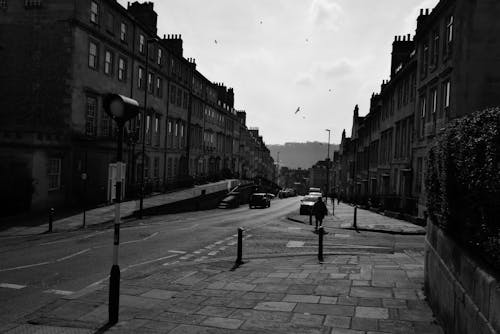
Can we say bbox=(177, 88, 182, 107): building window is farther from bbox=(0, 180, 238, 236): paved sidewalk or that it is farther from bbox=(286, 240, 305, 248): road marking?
bbox=(286, 240, 305, 248): road marking

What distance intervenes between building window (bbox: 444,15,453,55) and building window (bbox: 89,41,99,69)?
23346 millimetres

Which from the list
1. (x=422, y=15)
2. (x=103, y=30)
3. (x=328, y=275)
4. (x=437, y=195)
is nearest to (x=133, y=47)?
(x=103, y=30)

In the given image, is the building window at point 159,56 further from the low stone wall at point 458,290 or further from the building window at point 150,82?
the low stone wall at point 458,290

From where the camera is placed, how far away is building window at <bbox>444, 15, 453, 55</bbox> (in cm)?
2355

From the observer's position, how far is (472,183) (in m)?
5.67

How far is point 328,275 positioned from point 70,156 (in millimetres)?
22675

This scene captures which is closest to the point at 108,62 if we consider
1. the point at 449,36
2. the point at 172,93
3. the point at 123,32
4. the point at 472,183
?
the point at 123,32

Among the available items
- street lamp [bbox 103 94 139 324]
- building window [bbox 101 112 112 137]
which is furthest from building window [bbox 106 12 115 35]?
street lamp [bbox 103 94 139 324]

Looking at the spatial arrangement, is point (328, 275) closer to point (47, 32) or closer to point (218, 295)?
point (218, 295)

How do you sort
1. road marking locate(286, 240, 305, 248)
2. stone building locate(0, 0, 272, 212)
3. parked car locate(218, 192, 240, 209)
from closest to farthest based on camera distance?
road marking locate(286, 240, 305, 248)
stone building locate(0, 0, 272, 212)
parked car locate(218, 192, 240, 209)

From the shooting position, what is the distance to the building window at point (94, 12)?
30809 mm

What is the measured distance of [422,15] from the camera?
32.0m

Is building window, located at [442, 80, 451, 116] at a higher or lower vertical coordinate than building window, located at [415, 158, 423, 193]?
higher

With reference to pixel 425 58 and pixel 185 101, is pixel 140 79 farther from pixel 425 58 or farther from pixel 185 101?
pixel 425 58
